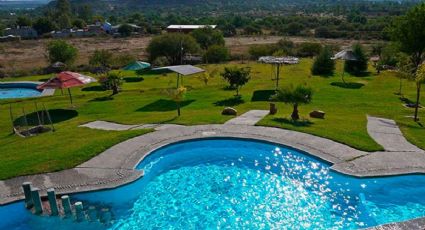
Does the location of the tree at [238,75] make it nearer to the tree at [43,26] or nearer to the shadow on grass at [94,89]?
the shadow on grass at [94,89]

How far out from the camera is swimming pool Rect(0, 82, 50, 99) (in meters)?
38.3

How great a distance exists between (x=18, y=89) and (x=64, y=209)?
105 feet

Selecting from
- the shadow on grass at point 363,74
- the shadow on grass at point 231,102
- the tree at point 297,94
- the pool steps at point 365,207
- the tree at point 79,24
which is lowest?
the pool steps at point 365,207

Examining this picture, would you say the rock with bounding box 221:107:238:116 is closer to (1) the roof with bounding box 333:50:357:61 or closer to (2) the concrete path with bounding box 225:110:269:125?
(2) the concrete path with bounding box 225:110:269:125

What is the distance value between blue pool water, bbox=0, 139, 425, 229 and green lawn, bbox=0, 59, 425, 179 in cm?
318

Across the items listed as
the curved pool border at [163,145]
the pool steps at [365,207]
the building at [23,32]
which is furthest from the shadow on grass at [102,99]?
the building at [23,32]

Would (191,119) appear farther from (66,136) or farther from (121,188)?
(121,188)

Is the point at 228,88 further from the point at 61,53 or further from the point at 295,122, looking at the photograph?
the point at 61,53

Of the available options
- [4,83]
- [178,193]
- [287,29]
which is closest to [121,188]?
[178,193]

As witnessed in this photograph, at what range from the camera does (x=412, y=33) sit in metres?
34.3

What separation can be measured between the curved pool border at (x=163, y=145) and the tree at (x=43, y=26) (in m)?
101

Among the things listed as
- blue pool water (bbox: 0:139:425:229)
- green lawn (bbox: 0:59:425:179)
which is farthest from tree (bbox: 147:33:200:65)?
blue pool water (bbox: 0:139:425:229)

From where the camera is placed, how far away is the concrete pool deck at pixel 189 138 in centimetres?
1539

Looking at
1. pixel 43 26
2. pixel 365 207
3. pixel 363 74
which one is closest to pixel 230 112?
pixel 365 207
